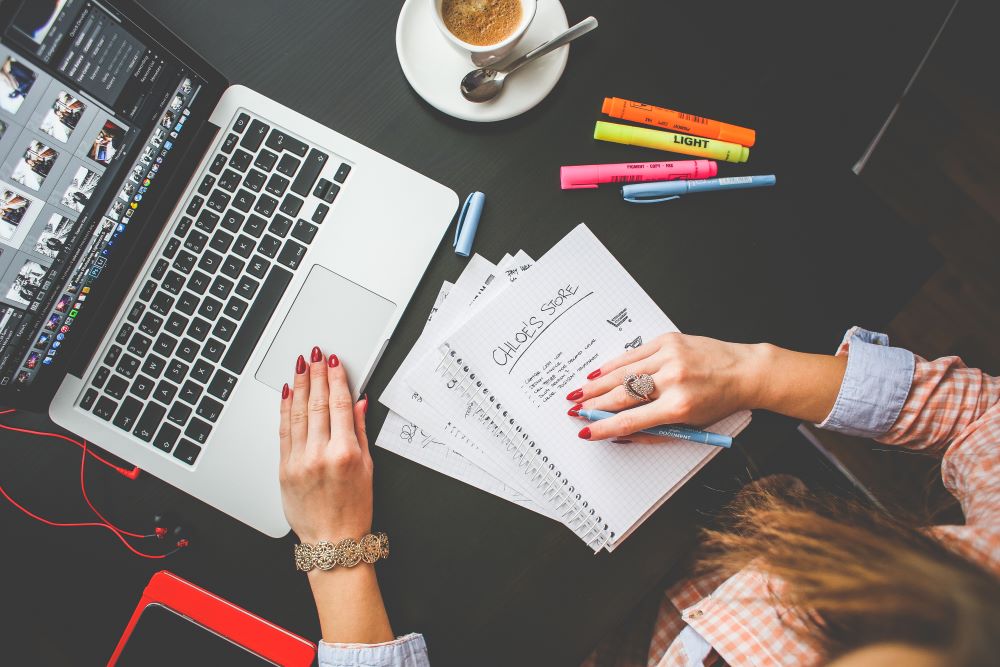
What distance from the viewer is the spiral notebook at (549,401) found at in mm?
840

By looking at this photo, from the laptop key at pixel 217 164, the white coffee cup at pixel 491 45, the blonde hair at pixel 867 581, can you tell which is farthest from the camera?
the laptop key at pixel 217 164

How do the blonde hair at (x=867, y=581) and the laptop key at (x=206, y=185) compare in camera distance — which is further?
the laptop key at (x=206, y=185)

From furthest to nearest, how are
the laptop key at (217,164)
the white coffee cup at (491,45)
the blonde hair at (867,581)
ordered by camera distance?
the laptop key at (217,164) < the white coffee cup at (491,45) < the blonde hair at (867,581)

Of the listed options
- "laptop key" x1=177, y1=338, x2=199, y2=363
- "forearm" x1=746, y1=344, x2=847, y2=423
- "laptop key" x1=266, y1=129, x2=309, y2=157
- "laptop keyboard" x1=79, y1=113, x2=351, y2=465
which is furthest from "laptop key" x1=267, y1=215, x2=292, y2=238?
"forearm" x1=746, y1=344, x2=847, y2=423

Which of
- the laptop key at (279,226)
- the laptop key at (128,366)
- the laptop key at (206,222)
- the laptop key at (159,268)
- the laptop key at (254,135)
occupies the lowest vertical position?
the laptop key at (128,366)

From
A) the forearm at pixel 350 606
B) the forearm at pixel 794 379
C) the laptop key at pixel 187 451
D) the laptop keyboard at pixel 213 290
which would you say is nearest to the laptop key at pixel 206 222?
the laptop keyboard at pixel 213 290

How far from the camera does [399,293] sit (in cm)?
86

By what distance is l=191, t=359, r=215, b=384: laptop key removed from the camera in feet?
2.75

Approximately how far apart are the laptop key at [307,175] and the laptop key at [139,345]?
1.03 feet

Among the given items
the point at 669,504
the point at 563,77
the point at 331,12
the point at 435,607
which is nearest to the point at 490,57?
the point at 563,77

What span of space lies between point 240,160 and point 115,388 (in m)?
0.39

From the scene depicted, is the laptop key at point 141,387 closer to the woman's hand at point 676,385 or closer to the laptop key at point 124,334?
the laptop key at point 124,334

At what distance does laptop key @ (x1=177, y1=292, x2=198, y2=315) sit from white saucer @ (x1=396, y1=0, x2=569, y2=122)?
1.52ft

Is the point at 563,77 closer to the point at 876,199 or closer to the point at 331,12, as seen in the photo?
the point at 331,12
